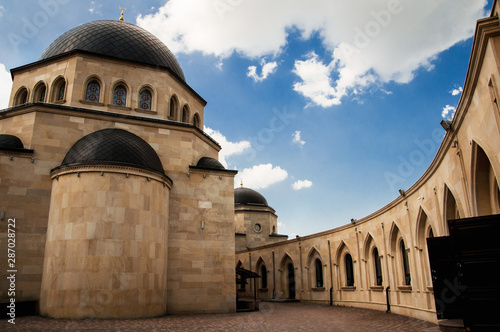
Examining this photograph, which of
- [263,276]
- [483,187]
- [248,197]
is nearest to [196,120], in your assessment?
[263,276]

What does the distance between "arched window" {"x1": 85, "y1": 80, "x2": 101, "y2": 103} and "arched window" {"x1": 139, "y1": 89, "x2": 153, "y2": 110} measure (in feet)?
6.95

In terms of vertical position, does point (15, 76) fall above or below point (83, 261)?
above

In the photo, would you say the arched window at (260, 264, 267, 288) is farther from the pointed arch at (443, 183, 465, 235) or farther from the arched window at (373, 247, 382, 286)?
the pointed arch at (443, 183, 465, 235)

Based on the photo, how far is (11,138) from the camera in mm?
16391

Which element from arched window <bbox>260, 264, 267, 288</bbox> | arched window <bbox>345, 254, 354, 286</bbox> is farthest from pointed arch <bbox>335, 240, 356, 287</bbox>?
arched window <bbox>260, 264, 267, 288</bbox>

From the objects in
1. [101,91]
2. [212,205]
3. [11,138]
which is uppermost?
[101,91]

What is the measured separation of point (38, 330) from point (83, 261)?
337 cm

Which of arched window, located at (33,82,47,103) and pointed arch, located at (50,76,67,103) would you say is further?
arched window, located at (33,82,47,103)

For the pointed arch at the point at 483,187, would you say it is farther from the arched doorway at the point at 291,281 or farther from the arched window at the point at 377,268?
the arched doorway at the point at 291,281

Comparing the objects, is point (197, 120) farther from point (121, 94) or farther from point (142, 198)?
point (142, 198)

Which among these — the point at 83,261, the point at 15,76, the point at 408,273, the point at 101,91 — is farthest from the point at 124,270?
the point at 15,76

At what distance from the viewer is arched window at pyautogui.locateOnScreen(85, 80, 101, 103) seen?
755 inches

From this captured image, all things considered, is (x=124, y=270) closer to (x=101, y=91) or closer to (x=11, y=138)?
(x=11, y=138)

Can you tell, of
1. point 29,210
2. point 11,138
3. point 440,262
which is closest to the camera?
point 440,262
